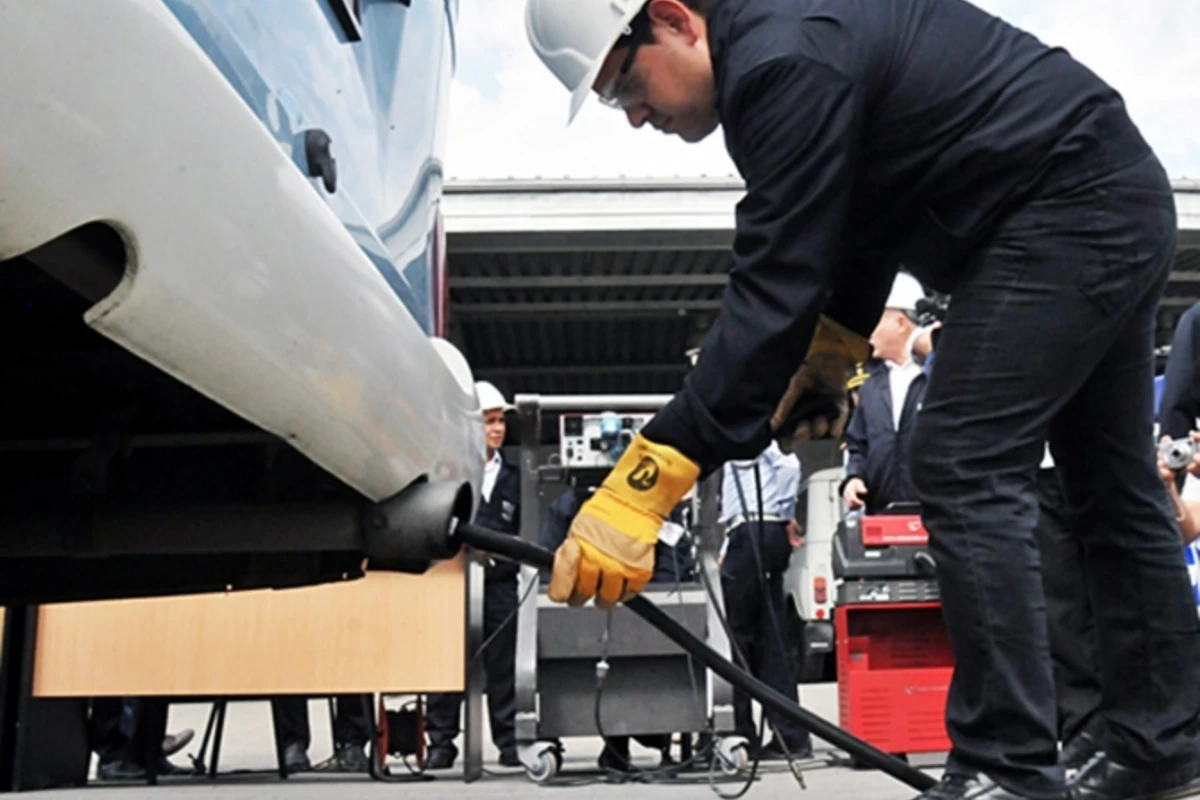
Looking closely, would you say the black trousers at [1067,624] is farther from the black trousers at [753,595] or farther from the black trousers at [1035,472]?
the black trousers at [753,595]

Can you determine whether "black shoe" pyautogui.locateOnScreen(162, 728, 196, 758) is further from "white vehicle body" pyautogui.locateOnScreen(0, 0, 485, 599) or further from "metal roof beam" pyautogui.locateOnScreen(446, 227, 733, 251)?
"white vehicle body" pyautogui.locateOnScreen(0, 0, 485, 599)

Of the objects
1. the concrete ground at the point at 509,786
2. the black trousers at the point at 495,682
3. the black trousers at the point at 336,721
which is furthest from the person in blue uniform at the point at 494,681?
the black trousers at the point at 336,721

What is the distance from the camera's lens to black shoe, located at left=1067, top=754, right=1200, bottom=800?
190cm

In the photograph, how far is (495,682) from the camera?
5.36 metres

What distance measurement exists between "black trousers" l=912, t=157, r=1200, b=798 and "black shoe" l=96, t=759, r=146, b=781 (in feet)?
13.4

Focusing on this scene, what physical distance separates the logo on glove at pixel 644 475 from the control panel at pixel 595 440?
2.64 meters

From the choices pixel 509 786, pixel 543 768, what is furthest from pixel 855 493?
pixel 509 786

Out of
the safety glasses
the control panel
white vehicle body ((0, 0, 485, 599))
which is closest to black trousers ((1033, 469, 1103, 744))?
the safety glasses

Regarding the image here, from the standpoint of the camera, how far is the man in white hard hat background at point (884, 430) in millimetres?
4848

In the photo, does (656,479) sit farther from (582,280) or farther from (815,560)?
(582,280)

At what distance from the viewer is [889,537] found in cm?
453

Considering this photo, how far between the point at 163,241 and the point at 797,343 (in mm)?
912

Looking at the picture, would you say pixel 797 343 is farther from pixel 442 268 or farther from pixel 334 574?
pixel 334 574

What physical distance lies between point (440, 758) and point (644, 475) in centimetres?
391
